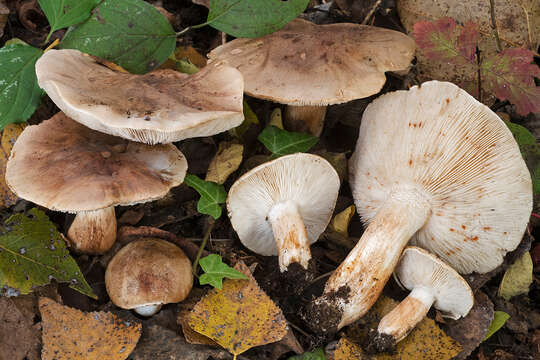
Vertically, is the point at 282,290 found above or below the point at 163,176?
below

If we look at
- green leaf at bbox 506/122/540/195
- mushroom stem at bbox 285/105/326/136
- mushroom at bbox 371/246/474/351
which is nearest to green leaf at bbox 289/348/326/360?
mushroom at bbox 371/246/474/351

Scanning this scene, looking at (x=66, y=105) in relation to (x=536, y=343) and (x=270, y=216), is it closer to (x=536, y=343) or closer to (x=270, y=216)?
(x=270, y=216)

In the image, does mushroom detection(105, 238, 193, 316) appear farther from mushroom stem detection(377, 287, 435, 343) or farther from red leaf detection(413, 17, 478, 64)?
red leaf detection(413, 17, 478, 64)

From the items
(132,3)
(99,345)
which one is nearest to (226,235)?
(99,345)

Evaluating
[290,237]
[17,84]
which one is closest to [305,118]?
[290,237]

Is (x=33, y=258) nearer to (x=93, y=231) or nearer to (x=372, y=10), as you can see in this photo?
(x=93, y=231)

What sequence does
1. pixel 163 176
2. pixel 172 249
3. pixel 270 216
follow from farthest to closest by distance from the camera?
1. pixel 270 216
2. pixel 172 249
3. pixel 163 176
